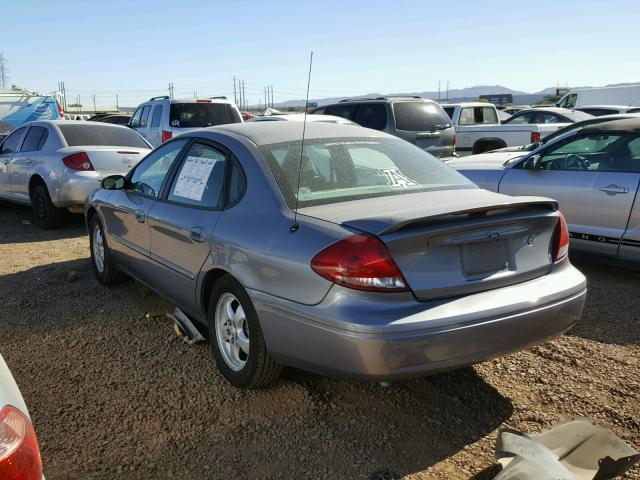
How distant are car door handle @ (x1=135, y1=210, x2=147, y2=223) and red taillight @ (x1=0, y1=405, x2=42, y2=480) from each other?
273 cm

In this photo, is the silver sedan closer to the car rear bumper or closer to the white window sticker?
the white window sticker

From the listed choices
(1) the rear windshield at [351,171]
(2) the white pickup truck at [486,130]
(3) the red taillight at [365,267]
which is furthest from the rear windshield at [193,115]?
(3) the red taillight at [365,267]

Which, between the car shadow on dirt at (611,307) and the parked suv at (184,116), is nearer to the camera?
the car shadow on dirt at (611,307)

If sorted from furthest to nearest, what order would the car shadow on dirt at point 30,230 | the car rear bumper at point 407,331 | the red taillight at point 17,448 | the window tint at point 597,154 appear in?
the car shadow on dirt at point 30,230 → the window tint at point 597,154 → the car rear bumper at point 407,331 → the red taillight at point 17,448

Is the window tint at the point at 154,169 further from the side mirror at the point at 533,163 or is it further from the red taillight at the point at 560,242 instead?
the side mirror at the point at 533,163

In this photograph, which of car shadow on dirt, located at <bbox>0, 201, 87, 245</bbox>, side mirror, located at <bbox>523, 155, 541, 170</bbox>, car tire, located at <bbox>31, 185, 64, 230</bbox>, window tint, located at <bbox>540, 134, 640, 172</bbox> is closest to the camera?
window tint, located at <bbox>540, 134, 640, 172</bbox>

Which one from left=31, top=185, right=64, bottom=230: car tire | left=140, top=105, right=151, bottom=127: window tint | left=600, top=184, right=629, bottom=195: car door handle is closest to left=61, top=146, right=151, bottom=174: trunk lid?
left=31, top=185, right=64, bottom=230: car tire

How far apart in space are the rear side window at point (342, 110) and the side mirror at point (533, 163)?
647 cm

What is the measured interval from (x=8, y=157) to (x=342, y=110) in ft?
21.4

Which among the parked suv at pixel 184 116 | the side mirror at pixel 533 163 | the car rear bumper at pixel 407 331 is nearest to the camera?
the car rear bumper at pixel 407 331

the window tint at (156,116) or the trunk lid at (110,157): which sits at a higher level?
the window tint at (156,116)

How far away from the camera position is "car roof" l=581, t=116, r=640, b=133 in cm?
565

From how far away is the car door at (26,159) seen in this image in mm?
8867

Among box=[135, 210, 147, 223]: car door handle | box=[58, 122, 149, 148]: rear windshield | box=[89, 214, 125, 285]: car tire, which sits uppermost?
box=[58, 122, 149, 148]: rear windshield
